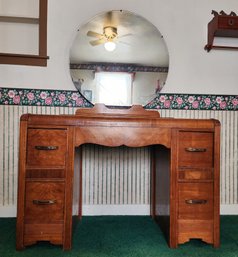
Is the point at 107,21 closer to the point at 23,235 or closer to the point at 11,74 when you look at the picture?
the point at 11,74

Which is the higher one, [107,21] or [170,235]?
[107,21]

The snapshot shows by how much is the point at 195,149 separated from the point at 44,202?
85 centimetres

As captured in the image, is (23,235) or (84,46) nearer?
(23,235)

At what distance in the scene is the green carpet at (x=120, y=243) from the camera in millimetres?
A: 1361

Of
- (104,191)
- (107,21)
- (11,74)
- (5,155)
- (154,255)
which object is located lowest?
(154,255)

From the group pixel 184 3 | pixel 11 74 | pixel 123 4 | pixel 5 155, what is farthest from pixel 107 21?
pixel 5 155

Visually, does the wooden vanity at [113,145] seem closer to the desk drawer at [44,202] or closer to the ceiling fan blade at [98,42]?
the desk drawer at [44,202]

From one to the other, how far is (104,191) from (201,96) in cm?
105

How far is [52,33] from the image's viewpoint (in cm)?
198

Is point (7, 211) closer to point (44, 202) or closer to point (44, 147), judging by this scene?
point (44, 202)

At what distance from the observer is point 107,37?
197 cm

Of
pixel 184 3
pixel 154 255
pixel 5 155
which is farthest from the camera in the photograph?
pixel 184 3

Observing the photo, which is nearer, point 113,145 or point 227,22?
point 113,145

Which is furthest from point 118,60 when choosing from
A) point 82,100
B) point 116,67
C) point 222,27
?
point 222,27
